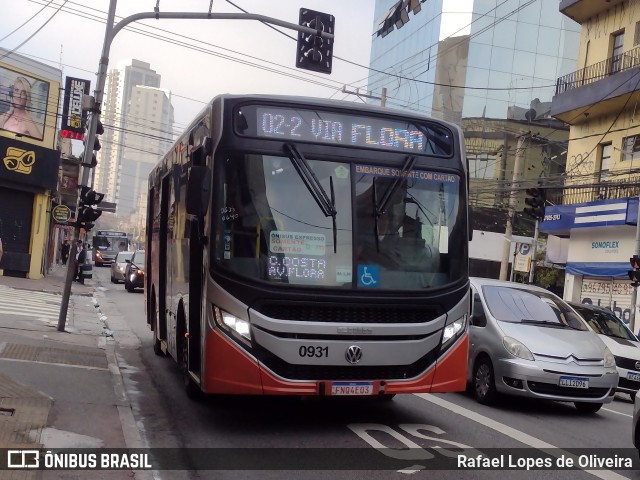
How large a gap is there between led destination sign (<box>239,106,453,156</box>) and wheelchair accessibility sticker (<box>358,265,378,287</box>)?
4.24ft

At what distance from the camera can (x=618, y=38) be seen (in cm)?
2684

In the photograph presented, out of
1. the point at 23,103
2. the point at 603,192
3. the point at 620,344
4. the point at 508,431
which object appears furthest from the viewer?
the point at 23,103

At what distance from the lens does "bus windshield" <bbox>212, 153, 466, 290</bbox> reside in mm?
7043

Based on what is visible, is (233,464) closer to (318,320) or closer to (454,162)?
(318,320)

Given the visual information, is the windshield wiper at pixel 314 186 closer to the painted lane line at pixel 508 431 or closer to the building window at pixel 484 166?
the painted lane line at pixel 508 431

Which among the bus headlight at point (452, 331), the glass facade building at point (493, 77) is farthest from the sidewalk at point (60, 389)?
the glass facade building at point (493, 77)

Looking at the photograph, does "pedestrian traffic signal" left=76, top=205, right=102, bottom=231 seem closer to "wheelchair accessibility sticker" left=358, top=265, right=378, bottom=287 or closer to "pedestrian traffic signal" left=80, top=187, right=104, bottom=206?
"pedestrian traffic signal" left=80, top=187, right=104, bottom=206

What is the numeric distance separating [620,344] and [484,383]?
5903 mm

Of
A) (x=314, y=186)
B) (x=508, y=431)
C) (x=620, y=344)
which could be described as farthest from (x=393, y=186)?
(x=620, y=344)

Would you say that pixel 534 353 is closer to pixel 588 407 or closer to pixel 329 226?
pixel 588 407

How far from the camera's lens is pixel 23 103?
95.8 feet

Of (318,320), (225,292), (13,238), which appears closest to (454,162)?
(318,320)

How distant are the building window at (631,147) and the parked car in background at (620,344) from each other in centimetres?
1086

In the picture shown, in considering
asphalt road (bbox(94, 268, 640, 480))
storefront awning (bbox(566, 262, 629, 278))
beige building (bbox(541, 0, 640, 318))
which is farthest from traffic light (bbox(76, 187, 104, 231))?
storefront awning (bbox(566, 262, 629, 278))
